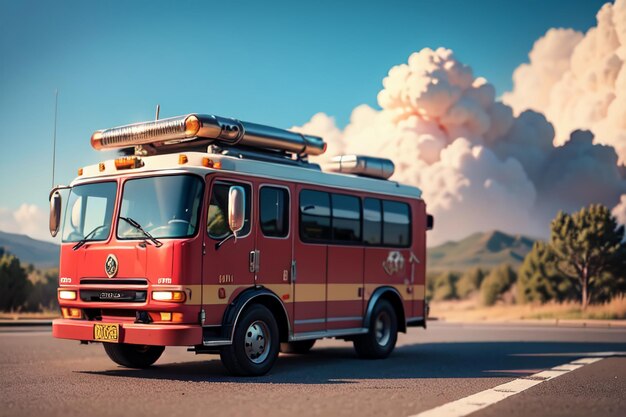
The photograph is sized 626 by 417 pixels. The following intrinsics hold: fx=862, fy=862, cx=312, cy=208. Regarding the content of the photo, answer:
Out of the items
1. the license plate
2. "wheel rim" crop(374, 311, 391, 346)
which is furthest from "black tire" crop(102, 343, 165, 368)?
"wheel rim" crop(374, 311, 391, 346)

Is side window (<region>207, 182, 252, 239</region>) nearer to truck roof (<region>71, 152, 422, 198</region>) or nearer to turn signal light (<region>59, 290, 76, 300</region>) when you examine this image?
truck roof (<region>71, 152, 422, 198</region>)

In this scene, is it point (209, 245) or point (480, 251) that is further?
point (480, 251)

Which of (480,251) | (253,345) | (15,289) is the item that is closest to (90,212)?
(253,345)

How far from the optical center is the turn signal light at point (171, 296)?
11227 mm

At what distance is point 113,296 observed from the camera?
11.9 meters

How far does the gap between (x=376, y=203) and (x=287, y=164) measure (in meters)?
2.40

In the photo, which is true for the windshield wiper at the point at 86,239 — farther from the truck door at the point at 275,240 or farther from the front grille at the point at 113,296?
the truck door at the point at 275,240

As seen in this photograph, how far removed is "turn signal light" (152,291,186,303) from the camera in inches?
442

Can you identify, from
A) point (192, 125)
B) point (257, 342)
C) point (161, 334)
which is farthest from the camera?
point (257, 342)

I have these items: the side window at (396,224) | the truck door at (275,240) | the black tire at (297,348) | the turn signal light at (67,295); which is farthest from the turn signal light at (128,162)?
the black tire at (297,348)

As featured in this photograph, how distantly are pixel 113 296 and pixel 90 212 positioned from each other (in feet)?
4.82

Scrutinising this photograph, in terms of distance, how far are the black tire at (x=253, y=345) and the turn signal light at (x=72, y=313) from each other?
85.8 inches

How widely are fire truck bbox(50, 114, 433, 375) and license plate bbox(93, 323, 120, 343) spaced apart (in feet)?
0.07

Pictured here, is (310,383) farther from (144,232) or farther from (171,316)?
(144,232)
